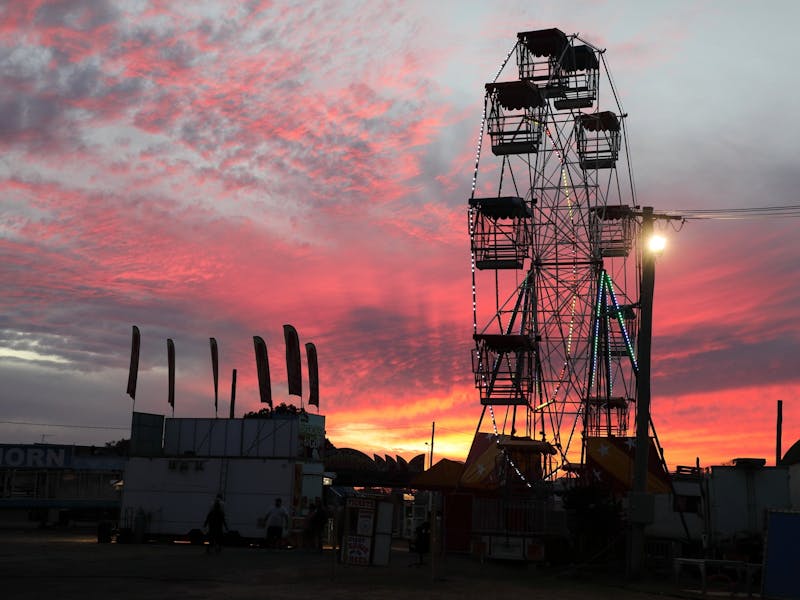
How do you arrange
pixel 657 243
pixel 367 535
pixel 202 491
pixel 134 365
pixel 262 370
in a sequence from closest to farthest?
pixel 367 535 → pixel 657 243 → pixel 202 491 → pixel 134 365 → pixel 262 370

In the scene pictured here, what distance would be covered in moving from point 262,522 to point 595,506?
44.3ft

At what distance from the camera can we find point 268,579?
2192cm

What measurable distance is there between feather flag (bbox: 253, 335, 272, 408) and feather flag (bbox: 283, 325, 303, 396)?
11.6 feet

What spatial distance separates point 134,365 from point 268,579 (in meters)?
38.0

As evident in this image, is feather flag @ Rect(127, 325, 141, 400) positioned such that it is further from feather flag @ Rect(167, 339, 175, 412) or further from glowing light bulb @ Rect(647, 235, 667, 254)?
glowing light bulb @ Rect(647, 235, 667, 254)

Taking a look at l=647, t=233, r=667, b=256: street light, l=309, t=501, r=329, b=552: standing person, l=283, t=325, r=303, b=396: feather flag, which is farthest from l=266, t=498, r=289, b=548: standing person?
l=283, t=325, r=303, b=396: feather flag

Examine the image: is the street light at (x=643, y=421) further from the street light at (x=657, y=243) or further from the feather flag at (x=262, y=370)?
the feather flag at (x=262, y=370)

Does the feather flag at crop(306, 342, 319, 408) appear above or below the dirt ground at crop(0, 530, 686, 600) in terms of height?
above

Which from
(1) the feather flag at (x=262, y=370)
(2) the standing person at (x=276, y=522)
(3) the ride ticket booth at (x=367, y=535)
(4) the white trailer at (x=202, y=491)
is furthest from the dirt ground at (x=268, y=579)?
(1) the feather flag at (x=262, y=370)

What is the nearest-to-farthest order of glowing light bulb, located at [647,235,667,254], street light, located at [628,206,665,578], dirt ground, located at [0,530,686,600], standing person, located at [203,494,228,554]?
dirt ground, located at [0,530,686,600] → glowing light bulb, located at [647,235,667,254] → street light, located at [628,206,665,578] → standing person, located at [203,494,228,554]

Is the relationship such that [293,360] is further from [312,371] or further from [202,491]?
[202,491]

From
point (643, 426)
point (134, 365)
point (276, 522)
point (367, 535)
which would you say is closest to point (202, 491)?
point (276, 522)

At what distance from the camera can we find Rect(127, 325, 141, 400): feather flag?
2249 inches

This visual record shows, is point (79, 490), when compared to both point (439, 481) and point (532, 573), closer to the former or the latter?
point (439, 481)
